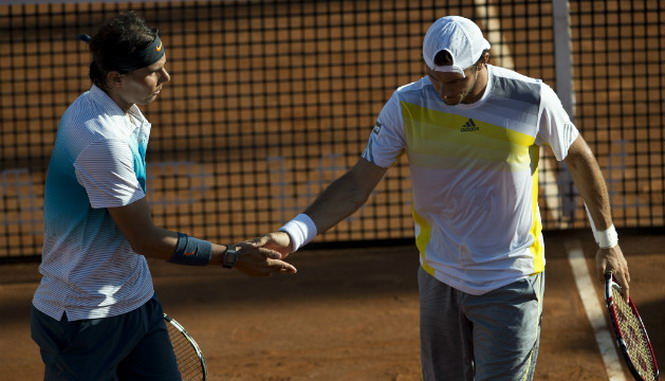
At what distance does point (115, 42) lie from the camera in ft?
11.3

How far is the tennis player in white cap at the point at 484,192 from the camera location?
3.75 meters

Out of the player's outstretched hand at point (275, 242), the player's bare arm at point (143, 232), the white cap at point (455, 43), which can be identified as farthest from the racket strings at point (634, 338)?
the player's bare arm at point (143, 232)

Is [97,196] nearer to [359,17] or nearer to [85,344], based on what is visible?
[85,344]

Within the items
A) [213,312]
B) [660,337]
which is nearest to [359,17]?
[213,312]

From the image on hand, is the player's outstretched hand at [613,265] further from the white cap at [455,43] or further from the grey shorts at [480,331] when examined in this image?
the white cap at [455,43]

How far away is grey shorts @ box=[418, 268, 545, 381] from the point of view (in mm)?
3768

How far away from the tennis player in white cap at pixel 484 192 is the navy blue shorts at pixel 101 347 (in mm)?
552

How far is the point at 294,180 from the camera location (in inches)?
364

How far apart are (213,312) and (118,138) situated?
11.1 feet

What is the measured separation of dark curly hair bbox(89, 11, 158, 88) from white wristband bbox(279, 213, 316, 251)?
0.83 metres

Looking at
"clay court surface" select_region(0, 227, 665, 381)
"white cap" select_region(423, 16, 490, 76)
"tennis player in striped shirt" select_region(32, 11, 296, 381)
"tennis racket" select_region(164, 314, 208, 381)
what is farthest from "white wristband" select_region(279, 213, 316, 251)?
"clay court surface" select_region(0, 227, 665, 381)

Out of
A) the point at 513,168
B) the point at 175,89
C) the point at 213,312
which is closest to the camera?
the point at 513,168

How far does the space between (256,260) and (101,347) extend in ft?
2.00

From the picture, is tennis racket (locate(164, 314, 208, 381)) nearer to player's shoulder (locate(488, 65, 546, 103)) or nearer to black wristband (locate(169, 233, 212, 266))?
black wristband (locate(169, 233, 212, 266))
